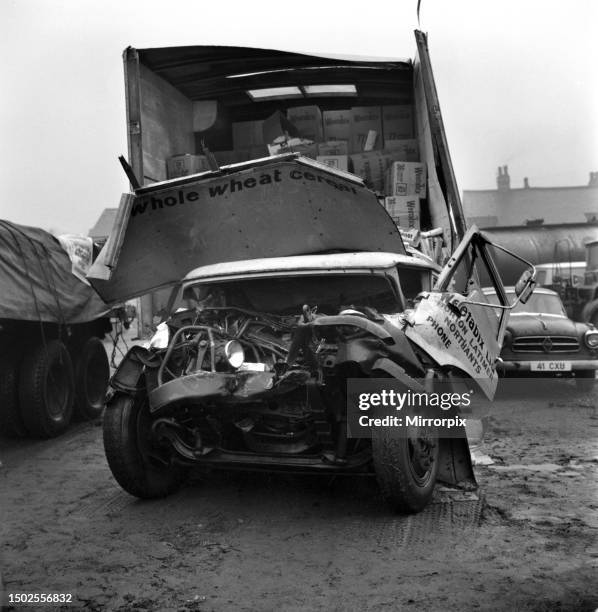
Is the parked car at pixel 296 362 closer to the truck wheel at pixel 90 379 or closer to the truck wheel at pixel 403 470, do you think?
the truck wheel at pixel 403 470

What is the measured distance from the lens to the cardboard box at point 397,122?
8547 millimetres

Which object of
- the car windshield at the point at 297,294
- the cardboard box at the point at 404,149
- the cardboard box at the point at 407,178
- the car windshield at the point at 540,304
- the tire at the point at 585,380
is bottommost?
the tire at the point at 585,380

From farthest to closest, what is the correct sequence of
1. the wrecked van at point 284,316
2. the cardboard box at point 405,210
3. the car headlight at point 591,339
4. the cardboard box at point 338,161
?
the car headlight at point 591,339 < the cardboard box at point 338,161 < the cardboard box at point 405,210 < the wrecked van at point 284,316

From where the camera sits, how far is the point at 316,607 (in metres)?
3.07

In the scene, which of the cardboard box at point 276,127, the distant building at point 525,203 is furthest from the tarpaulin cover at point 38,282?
the distant building at point 525,203

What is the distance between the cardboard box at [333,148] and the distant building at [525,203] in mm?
26494

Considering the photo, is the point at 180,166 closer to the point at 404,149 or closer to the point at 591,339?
the point at 404,149

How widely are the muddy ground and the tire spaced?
3.15 m

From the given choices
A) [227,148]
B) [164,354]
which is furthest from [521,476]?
[227,148]

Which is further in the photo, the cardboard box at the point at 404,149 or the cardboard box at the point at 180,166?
the cardboard box at the point at 404,149

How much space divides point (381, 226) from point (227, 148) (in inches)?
131

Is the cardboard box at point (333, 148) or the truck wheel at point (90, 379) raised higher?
the cardboard box at point (333, 148)

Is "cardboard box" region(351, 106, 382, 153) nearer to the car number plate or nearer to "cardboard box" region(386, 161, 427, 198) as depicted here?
"cardboard box" region(386, 161, 427, 198)

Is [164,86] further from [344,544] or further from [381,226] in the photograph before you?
[344,544]
